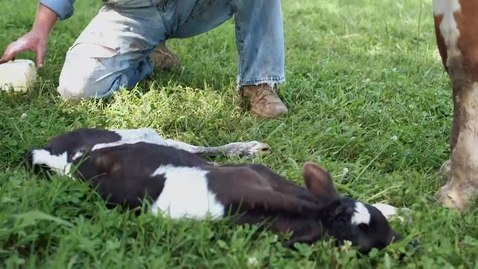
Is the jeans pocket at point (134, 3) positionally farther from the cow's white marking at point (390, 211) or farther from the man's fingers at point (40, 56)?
the cow's white marking at point (390, 211)

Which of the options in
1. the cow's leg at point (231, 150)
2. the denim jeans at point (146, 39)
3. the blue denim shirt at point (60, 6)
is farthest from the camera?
the denim jeans at point (146, 39)

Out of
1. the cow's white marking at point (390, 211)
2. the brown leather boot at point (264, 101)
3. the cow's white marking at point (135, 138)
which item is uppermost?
the cow's white marking at point (135, 138)

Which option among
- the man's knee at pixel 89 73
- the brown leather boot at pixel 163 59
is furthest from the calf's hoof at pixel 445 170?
the brown leather boot at pixel 163 59

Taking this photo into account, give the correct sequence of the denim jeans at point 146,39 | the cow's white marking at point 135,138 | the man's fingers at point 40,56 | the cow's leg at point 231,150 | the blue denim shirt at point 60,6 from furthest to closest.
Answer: the denim jeans at point 146,39, the blue denim shirt at point 60,6, the man's fingers at point 40,56, the cow's leg at point 231,150, the cow's white marking at point 135,138

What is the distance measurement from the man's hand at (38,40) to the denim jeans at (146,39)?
21 cm

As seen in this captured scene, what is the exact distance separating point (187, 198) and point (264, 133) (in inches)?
45.5

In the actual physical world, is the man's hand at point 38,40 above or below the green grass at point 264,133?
above

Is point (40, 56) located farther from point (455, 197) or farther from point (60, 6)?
point (455, 197)

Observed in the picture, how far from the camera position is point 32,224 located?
188 centimetres

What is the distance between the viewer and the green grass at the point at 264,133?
73.9 inches

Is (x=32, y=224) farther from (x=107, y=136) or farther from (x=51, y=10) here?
(x=51, y=10)

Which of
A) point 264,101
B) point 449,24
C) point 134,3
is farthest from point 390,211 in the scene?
point 134,3

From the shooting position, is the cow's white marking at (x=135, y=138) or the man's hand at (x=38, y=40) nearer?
the cow's white marking at (x=135, y=138)

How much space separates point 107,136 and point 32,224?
2.06ft
